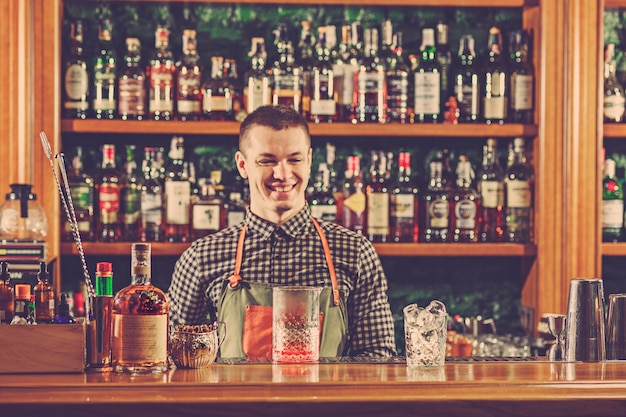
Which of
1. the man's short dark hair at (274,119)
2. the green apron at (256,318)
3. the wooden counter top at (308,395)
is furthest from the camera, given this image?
the man's short dark hair at (274,119)

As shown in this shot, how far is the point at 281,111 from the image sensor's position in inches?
97.6

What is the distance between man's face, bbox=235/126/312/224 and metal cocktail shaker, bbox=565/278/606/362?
869 mm

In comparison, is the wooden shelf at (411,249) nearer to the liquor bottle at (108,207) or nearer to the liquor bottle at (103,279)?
the liquor bottle at (108,207)

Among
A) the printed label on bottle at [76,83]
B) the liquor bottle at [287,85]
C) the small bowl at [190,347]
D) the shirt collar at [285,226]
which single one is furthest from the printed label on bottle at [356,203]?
the small bowl at [190,347]

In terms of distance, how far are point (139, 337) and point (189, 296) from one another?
0.97 meters

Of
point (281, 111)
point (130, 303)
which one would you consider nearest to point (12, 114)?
point (281, 111)

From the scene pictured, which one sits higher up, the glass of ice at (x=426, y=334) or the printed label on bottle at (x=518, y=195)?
the printed label on bottle at (x=518, y=195)

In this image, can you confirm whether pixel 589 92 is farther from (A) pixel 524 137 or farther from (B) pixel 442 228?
(B) pixel 442 228

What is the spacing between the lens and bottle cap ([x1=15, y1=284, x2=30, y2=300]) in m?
1.65

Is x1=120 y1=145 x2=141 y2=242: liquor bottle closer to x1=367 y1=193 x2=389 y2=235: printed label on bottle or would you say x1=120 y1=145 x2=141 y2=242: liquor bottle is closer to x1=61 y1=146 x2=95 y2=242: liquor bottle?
x1=61 y1=146 x2=95 y2=242: liquor bottle

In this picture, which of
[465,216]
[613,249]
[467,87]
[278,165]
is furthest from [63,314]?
[613,249]

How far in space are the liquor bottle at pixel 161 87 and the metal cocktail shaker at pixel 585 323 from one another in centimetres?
165

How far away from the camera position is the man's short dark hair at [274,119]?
8.01 feet

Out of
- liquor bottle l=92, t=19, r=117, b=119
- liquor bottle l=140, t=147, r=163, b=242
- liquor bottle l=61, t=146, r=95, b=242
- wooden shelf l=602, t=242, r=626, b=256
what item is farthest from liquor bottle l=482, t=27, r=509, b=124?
liquor bottle l=61, t=146, r=95, b=242
